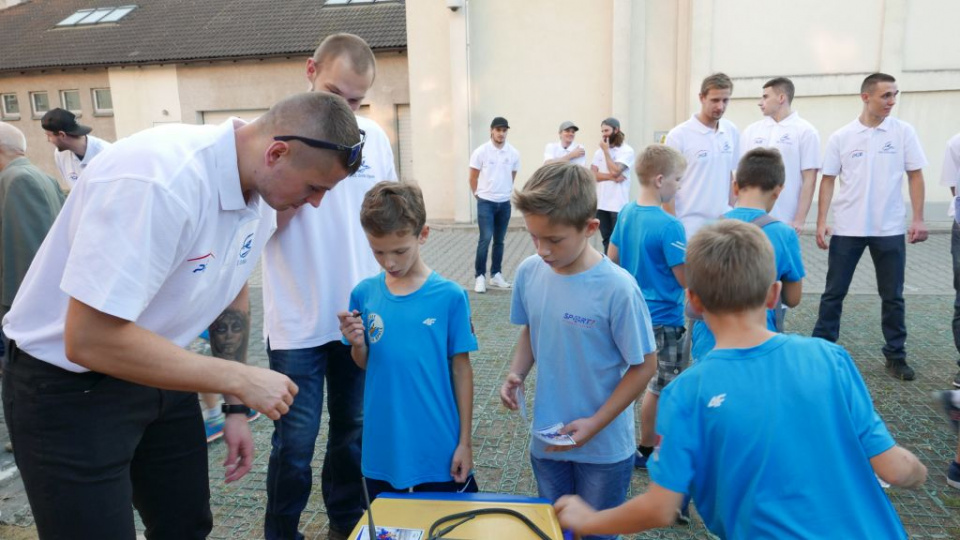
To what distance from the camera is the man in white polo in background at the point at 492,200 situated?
8234mm

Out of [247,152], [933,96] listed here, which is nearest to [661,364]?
[247,152]

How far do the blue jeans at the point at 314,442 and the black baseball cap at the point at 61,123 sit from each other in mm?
4109

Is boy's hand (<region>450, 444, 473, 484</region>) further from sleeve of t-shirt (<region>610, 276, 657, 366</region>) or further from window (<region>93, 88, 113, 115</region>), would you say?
window (<region>93, 88, 113, 115</region>)

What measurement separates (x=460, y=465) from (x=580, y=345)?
656mm

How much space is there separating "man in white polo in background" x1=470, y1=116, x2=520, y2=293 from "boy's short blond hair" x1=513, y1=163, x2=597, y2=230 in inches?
224

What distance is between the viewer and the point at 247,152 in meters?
1.90

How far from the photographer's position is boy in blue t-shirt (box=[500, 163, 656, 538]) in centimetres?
229

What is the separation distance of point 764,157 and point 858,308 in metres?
4.24

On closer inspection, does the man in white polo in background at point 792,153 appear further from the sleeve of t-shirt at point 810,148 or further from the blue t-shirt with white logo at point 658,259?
the blue t-shirt with white logo at point 658,259

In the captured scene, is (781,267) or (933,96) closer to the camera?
(781,267)

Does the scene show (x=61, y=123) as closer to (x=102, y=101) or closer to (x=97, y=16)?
(x=102, y=101)

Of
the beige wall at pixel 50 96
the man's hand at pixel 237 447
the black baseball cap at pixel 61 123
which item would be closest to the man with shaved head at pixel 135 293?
the man's hand at pixel 237 447

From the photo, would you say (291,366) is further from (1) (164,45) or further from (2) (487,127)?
(1) (164,45)

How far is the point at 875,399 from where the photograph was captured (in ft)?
14.4
